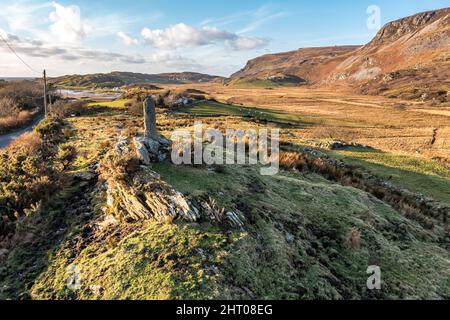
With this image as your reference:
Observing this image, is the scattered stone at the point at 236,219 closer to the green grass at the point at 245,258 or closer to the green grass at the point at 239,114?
the green grass at the point at 245,258

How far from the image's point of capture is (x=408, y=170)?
87.4ft

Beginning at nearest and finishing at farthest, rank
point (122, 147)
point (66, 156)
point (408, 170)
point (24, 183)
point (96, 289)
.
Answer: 1. point (96, 289)
2. point (24, 183)
3. point (122, 147)
4. point (66, 156)
5. point (408, 170)

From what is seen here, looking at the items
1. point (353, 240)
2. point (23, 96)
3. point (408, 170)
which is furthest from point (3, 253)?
point (23, 96)

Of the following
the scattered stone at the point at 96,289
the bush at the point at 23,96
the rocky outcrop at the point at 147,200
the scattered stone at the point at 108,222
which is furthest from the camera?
the bush at the point at 23,96

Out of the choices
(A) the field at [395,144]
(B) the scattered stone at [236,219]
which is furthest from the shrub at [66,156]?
(A) the field at [395,144]

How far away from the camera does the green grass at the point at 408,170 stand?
2276 centimetres

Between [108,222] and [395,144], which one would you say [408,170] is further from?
[108,222]

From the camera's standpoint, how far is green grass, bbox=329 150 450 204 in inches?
896

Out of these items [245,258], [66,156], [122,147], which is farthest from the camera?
[66,156]

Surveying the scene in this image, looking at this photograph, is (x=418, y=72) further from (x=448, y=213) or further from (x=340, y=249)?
(x=340, y=249)

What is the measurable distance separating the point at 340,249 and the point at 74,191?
1031 cm
